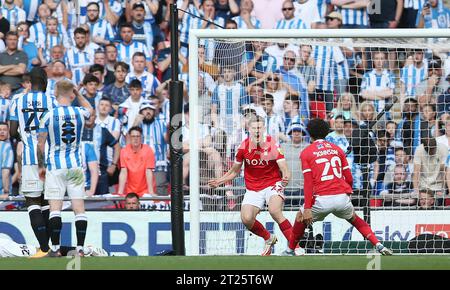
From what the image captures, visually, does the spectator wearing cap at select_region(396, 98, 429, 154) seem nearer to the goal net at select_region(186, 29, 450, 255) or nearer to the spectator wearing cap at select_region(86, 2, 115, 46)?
the goal net at select_region(186, 29, 450, 255)

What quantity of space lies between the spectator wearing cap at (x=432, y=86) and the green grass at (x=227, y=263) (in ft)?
18.5

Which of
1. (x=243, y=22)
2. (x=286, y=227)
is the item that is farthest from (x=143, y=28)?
(x=286, y=227)

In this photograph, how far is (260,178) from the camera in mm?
11992

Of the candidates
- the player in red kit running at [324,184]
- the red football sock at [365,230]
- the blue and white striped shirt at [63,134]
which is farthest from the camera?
the blue and white striped shirt at [63,134]

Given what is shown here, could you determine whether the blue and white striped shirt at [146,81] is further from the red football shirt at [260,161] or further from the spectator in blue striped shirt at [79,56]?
the red football shirt at [260,161]

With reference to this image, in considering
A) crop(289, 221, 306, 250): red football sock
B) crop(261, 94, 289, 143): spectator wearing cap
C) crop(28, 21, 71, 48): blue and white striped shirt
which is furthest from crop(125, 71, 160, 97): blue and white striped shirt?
crop(289, 221, 306, 250): red football sock

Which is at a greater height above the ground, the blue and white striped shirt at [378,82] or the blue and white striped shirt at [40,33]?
the blue and white striped shirt at [40,33]

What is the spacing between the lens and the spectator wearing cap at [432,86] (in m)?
13.0

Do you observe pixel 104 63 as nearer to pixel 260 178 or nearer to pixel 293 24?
pixel 293 24

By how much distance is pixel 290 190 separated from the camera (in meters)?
12.7

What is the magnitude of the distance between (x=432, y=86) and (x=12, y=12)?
631 cm

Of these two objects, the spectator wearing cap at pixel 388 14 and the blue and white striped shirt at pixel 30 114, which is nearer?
the blue and white striped shirt at pixel 30 114

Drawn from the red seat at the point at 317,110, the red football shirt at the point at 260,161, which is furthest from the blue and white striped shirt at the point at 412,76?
the red football shirt at the point at 260,161

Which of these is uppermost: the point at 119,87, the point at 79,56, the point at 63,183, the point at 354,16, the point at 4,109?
the point at 354,16
